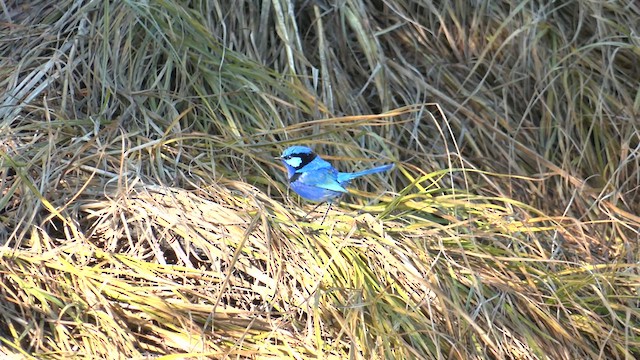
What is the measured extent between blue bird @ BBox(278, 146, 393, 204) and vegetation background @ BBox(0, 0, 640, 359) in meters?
0.08

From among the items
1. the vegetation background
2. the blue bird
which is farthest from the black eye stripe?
the vegetation background

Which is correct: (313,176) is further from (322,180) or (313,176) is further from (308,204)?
(308,204)

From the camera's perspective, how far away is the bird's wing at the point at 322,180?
2363 millimetres

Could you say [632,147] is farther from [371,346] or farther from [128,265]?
[128,265]

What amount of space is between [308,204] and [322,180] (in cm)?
30

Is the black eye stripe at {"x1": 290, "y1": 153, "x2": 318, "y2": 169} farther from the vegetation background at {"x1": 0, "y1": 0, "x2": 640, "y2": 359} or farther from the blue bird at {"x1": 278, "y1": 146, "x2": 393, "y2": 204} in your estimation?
the vegetation background at {"x1": 0, "y1": 0, "x2": 640, "y2": 359}

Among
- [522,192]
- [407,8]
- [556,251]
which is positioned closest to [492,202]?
[522,192]

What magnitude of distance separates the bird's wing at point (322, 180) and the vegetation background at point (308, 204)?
0.34ft

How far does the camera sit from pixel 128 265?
2258 millimetres

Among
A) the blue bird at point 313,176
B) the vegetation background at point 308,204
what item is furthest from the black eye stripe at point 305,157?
the vegetation background at point 308,204

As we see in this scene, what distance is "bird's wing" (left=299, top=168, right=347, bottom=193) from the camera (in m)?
2.36

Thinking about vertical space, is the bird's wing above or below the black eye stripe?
below

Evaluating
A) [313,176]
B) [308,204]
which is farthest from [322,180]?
[308,204]

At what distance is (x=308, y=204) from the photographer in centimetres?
266
